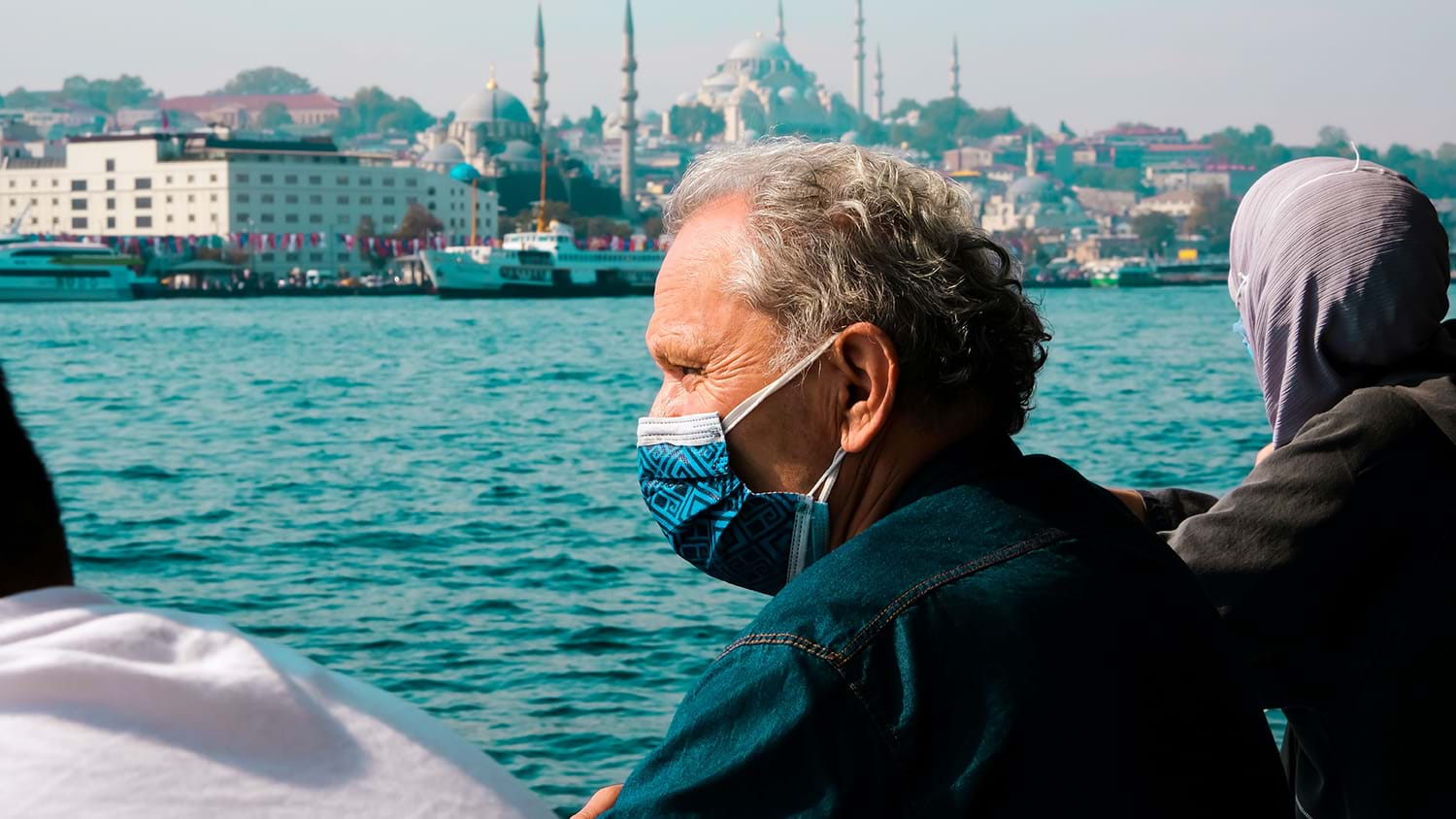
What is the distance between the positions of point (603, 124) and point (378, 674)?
132542 millimetres

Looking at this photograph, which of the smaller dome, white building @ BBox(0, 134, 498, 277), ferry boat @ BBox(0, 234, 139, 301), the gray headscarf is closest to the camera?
the gray headscarf

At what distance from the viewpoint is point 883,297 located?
100 cm

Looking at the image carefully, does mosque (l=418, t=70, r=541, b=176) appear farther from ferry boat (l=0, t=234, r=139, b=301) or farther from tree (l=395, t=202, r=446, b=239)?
ferry boat (l=0, t=234, r=139, b=301)

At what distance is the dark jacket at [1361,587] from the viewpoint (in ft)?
4.31

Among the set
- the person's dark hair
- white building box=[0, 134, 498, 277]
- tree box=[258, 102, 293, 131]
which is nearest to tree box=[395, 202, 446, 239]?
white building box=[0, 134, 498, 277]

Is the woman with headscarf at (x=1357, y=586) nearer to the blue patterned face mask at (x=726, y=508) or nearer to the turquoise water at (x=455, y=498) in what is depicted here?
the blue patterned face mask at (x=726, y=508)

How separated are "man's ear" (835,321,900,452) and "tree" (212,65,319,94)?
487 ft

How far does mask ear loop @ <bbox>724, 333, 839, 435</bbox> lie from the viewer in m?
1.01

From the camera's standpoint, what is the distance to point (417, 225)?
6819cm

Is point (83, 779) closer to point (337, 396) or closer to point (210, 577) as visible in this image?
point (210, 577)

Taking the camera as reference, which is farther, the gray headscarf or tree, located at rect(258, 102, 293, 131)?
tree, located at rect(258, 102, 293, 131)

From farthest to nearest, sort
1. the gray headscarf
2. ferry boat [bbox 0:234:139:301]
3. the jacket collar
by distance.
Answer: ferry boat [bbox 0:234:139:301]
the gray headscarf
the jacket collar

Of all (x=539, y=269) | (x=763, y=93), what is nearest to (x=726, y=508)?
(x=539, y=269)

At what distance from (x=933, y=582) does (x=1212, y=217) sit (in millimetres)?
96985
